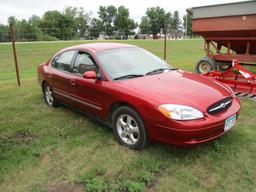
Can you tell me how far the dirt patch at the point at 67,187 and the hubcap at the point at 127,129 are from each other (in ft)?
3.44

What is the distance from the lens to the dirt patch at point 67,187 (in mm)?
3010

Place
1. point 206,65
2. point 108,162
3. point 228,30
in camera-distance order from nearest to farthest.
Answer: point 108,162 → point 228,30 → point 206,65

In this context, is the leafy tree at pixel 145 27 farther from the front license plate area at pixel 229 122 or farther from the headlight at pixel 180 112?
the headlight at pixel 180 112

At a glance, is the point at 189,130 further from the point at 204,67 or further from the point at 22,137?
the point at 204,67

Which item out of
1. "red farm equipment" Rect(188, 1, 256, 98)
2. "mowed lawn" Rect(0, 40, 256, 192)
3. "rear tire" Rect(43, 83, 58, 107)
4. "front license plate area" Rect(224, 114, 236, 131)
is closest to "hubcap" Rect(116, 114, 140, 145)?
"mowed lawn" Rect(0, 40, 256, 192)

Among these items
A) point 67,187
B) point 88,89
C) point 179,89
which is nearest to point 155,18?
point 88,89

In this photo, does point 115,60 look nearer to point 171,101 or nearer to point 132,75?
point 132,75

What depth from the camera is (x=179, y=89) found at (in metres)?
3.70

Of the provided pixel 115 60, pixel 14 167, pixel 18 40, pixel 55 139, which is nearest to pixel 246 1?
pixel 115 60

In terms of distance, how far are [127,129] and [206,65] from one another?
636cm

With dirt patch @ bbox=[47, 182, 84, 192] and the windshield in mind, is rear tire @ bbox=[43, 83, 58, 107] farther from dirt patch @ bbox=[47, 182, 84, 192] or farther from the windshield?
dirt patch @ bbox=[47, 182, 84, 192]

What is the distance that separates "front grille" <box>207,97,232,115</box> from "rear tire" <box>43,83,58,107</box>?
3524 millimetres

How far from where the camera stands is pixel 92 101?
4441 mm

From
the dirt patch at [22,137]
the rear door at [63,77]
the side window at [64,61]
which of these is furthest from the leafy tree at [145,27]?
the dirt patch at [22,137]
